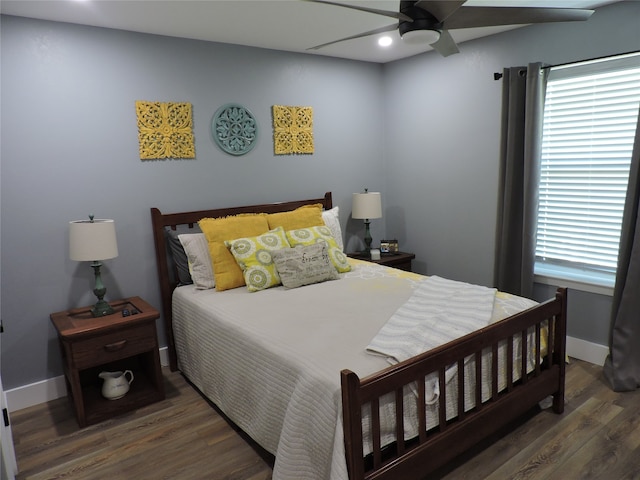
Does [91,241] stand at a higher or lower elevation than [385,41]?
lower

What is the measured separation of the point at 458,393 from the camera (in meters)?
2.05

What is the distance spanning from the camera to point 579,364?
3.24m

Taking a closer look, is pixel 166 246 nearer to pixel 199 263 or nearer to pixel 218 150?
pixel 199 263

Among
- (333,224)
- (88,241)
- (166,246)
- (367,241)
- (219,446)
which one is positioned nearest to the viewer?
(219,446)

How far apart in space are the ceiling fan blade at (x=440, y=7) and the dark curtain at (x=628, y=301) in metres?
1.71

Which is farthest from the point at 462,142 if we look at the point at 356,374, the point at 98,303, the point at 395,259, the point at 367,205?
the point at 98,303

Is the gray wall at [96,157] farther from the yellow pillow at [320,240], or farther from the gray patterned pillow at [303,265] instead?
the gray patterned pillow at [303,265]

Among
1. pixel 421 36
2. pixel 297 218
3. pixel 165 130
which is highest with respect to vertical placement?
pixel 421 36

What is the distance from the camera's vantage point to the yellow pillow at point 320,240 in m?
3.35

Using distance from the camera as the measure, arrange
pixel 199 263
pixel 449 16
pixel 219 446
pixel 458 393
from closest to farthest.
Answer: pixel 449 16, pixel 458 393, pixel 219 446, pixel 199 263

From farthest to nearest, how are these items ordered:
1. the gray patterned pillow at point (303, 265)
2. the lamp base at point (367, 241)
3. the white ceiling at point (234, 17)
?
the lamp base at point (367, 241)
the gray patterned pillow at point (303, 265)
the white ceiling at point (234, 17)

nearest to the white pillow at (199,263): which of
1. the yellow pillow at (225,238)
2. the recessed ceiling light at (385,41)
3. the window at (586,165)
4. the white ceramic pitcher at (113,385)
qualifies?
the yellow pillow at (225,238)

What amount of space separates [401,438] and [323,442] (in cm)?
33

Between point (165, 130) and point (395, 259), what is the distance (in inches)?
85.9
